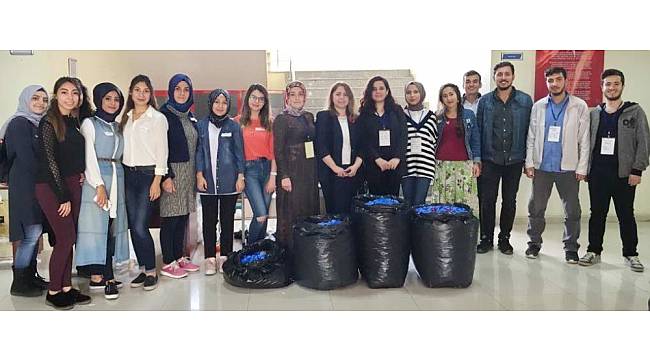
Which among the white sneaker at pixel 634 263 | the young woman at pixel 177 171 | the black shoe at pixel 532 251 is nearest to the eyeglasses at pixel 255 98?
the young woman at pixel 177 171

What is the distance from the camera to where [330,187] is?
3723 millimetres

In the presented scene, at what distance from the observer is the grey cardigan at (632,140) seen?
3.56m

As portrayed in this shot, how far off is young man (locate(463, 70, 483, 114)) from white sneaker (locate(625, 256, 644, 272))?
152 cm

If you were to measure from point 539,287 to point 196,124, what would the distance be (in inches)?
96.8

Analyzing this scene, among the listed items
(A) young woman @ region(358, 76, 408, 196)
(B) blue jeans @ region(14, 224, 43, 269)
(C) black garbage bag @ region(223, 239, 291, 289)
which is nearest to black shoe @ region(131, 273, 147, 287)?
(C) black garbage bag @ region(223, 239, 291, 289)

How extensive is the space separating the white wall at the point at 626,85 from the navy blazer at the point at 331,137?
1.56 metres

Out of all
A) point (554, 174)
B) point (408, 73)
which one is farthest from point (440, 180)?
Result: point (408, 73)

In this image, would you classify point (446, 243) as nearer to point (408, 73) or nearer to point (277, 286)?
point (277, 286)

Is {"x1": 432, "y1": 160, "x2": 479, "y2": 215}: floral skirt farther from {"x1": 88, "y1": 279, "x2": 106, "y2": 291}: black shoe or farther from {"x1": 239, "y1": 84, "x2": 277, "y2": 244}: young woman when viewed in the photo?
{"x1": 88, "y1": 279, "x2": 106, "y2": 291}: black shoe

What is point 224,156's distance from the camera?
11.6ft

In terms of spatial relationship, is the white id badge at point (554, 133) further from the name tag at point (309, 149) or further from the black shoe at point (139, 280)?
the black shoe at point (139, 280)

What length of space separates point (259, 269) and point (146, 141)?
1045 millimetres

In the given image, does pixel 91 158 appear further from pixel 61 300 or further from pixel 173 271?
pixel 173 271

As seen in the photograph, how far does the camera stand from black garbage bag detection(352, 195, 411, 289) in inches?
129
